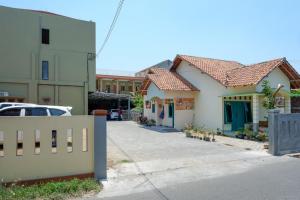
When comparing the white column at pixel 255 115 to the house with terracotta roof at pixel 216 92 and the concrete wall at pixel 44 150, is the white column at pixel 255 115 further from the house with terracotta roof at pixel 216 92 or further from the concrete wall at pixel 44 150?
the concrete wall at pixel 44 150

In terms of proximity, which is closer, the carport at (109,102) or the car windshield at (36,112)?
the car windshield at (36,112)

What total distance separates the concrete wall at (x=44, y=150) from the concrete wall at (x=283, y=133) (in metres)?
7.12

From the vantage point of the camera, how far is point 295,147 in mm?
11469

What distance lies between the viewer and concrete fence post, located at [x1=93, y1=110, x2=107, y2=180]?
7.29 metres

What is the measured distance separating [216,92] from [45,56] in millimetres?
15062

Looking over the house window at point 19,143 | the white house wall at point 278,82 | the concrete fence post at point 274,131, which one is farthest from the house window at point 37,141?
the white house wall at point 278,82

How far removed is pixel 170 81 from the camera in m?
22.3

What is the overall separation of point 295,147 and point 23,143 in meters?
10.1

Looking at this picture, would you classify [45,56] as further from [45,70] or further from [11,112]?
[11,112]

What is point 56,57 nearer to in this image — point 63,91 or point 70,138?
point 63,91

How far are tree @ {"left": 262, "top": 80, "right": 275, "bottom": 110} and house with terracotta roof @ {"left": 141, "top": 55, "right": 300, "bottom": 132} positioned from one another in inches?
14.4

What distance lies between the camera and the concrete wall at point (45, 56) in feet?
76.3

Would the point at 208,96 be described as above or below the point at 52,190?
above

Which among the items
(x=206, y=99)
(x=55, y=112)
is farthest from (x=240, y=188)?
(x=206, y=99)
